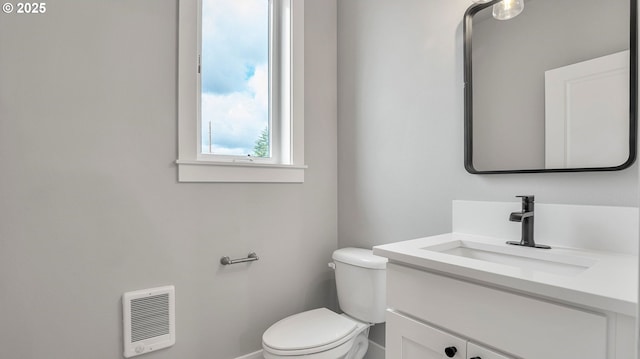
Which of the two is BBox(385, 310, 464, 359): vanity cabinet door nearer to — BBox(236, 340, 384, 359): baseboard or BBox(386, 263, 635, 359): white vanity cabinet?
BBox(386, 263, 635, 359): white vanity cabinet

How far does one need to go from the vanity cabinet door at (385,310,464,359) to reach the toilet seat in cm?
42

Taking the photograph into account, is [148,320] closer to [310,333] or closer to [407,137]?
[310,333]

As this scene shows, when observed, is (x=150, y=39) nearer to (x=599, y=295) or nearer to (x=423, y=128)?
(x=423, y=128)

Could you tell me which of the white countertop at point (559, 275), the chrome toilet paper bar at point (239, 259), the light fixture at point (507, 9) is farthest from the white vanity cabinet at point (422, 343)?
the light fixture at point (507, 9)

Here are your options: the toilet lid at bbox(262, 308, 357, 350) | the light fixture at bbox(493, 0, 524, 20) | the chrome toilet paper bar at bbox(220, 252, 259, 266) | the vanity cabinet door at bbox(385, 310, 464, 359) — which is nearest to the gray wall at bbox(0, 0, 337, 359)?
the chrome toilet paper bar at bbox(220, 252, 259, 266)

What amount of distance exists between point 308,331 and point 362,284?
35cm

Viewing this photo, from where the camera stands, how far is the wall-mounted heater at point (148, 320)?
4.51 ft

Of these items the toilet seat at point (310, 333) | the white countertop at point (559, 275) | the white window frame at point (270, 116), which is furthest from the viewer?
the white window frame at point (270, 116)

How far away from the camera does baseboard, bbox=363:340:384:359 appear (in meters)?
1.72

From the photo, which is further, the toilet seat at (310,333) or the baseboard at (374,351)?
the baseboard at (374,351)

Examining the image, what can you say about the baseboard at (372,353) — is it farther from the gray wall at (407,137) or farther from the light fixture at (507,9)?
the light fixture at (507,9)

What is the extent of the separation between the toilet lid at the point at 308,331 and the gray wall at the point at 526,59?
3.15ft

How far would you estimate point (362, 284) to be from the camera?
1588mm

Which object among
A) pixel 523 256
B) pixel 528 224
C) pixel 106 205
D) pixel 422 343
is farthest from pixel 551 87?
pixel 106 205
